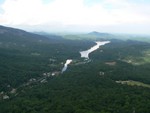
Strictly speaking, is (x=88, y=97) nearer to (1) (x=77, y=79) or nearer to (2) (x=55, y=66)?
(1) (x=77, y=79)

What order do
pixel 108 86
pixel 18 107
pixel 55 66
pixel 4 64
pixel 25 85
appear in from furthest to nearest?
1. pixel 55 66
2. pixel 4 64
3. pixel 25 85
4. pixel 108 86
5. pixel 18 107

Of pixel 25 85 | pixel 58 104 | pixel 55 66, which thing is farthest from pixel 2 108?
pixel 55 66

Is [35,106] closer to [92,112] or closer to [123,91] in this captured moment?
[92,112]

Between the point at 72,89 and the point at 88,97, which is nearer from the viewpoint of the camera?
the point at 88,97

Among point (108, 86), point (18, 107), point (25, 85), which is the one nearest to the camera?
point (18, 107)

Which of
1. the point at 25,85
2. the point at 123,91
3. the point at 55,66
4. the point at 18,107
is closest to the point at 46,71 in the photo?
the point at 55,66

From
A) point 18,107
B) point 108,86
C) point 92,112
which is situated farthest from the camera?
point 108,86

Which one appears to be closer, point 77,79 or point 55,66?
point 77,79

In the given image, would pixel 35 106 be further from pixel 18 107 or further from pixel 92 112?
pixel 92 112

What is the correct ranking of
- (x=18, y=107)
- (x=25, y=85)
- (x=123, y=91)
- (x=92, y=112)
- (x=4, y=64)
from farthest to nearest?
(x=4, y=64) → (x=25, y=85) → (x=123, y=91) → (x=18, y=107) → (x=92, y=112)
